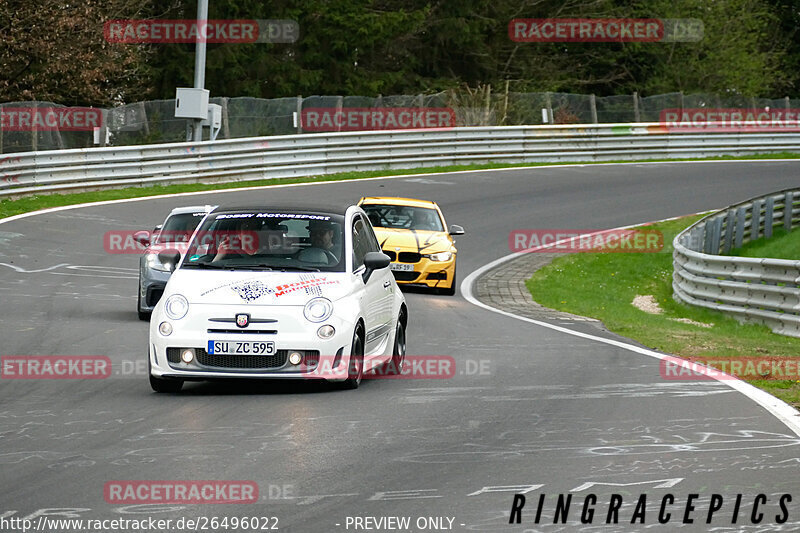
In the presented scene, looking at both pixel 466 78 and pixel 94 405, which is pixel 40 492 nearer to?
pixel 94 405

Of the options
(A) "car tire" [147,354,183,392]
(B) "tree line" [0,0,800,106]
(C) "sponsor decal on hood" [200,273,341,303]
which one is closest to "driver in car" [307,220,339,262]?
(C) "sponsor decal on hood" [200,273,341,303]

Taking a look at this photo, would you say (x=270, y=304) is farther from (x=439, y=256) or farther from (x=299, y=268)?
(x=439, y=256)

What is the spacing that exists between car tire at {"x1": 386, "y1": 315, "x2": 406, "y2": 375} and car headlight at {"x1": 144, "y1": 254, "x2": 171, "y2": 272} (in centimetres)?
442

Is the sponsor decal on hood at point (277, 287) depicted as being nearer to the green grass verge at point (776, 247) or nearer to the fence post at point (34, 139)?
the green grass verge at point (776, 247)

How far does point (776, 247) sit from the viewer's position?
27172 mm

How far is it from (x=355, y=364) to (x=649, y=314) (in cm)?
1038

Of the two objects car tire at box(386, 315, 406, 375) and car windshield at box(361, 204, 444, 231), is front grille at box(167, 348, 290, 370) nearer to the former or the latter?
car tire at box(386, 315, 406, 375)

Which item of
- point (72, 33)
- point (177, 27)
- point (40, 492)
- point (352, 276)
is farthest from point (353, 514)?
point (177, 27)

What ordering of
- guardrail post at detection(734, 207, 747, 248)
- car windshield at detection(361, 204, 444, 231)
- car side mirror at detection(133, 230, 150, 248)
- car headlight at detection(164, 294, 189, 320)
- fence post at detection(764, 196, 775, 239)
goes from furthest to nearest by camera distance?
fence post at detection(764, 196, 775, 239), guardrail post at detection(734, 207, 747, 248), car windshield at detection(361, 204, 444, 231), car side mirror at detection(133, 230, 150, 248), car headlight at detection(164, 294, 189, 320)

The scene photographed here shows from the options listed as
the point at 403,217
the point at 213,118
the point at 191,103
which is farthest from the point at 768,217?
the point at 191,103

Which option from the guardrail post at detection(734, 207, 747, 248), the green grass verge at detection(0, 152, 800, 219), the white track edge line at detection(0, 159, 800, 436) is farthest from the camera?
the green grass verge at detection(0, 152, 800, 219)

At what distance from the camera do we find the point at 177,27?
162ft

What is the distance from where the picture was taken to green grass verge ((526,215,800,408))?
14.8 metres

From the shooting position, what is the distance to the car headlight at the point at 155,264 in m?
16.2
